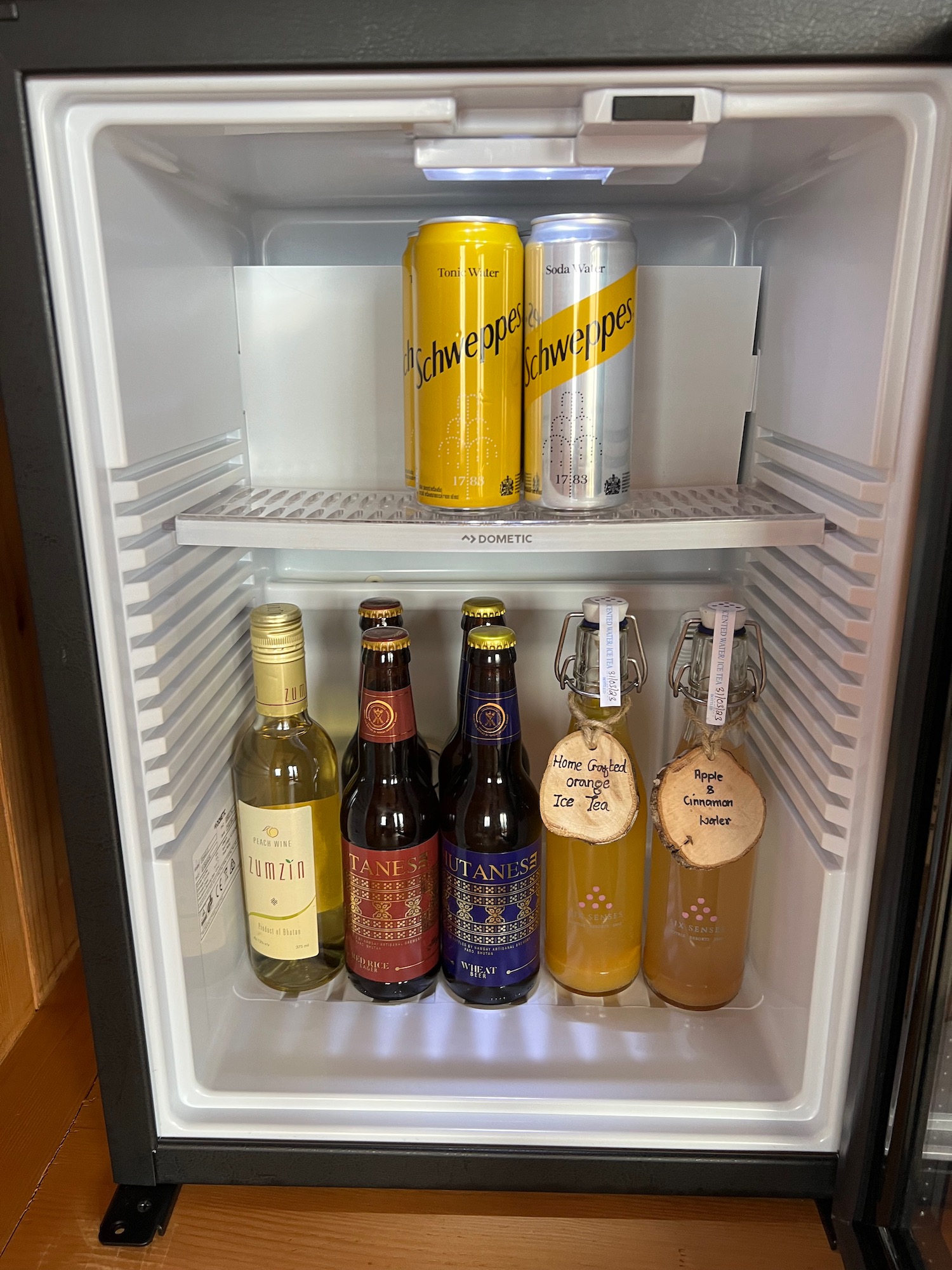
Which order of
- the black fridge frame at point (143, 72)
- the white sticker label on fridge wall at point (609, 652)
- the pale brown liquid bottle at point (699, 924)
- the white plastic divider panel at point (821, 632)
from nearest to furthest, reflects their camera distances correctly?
the black fridge frame at point (143, 72), the white plastic divider panel at point (821, 632), the white sticker label on fridge wall at point (609, 652), the pale brown liquid bottle at point (699, 924)

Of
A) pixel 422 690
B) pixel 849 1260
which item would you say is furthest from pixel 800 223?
pixel 849 1260

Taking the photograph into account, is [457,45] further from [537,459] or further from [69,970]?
[69,970]

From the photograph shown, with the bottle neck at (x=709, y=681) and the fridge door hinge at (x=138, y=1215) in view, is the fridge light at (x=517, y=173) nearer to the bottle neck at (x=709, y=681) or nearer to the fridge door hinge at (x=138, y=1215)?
the bottle neck at (x=709, y=681)

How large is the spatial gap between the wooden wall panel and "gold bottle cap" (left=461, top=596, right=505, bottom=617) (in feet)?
1.51

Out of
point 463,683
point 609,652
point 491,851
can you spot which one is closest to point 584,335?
point 609,652

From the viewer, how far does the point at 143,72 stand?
631 mm

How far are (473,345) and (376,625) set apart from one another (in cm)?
30

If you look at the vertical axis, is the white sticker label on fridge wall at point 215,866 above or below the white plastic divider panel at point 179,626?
below

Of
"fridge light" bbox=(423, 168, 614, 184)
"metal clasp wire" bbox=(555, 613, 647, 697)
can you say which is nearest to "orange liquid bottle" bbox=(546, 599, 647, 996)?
"metal clasp wire" bbox=(555, 613, 647, 697)

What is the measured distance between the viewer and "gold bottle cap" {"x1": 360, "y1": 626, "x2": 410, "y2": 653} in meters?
0.91

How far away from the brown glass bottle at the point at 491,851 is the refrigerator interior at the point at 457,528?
0.19 feet

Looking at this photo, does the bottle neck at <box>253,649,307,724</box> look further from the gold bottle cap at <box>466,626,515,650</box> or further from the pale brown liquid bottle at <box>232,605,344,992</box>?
the gold bottle cap at <box>466,626,515,650</box>

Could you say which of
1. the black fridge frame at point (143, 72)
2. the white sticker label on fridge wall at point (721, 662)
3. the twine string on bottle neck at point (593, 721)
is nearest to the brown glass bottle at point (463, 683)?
the twine string on bottle neck at point (593, 721)

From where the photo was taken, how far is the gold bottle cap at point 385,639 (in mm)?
906
